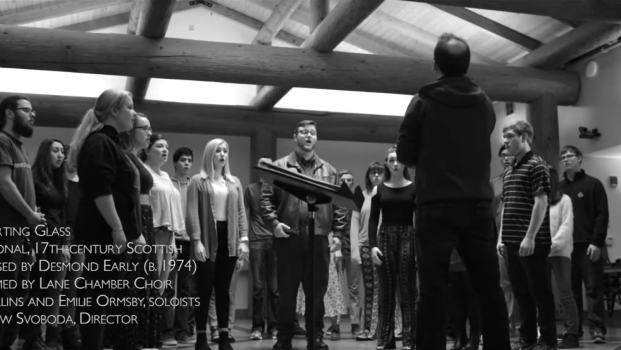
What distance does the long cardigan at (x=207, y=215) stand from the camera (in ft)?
14.9

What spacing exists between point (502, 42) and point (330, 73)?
9.12 ft

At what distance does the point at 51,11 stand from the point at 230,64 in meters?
3.22

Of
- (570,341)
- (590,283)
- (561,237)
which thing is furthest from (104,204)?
(590,283)

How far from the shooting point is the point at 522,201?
172 inches

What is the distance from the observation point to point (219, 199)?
4.66 m

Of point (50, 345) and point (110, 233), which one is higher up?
point (110, 233)

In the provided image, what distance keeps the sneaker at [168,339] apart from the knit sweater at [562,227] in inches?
130

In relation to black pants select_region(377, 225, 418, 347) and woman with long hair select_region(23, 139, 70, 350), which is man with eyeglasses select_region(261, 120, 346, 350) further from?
woman with long hair select_region(23, 139, 70, 350)

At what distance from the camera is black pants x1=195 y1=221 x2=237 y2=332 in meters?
4.48

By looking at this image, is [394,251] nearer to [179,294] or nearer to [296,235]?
[296,235]

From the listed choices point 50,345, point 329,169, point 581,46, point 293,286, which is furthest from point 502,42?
point 50,345

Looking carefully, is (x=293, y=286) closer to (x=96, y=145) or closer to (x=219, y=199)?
(x=219, y=199)

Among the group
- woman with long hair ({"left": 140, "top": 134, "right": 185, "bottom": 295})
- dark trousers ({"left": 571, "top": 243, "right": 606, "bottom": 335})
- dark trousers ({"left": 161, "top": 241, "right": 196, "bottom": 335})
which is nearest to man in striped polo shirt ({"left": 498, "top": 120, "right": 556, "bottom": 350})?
dark trousers ({"left": 571, "top": 243, "right": 606, "bottom": 335})

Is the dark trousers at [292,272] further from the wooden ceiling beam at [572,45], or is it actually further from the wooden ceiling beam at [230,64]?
the wooden ceiling beam at [572,45]
